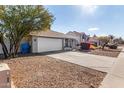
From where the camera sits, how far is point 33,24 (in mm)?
13609

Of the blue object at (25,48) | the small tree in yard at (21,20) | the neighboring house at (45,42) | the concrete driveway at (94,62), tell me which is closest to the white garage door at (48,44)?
the neighboring house at (45,42)

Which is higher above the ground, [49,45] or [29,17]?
[29,17]

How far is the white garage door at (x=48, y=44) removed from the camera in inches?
750

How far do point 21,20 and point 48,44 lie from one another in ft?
25.6

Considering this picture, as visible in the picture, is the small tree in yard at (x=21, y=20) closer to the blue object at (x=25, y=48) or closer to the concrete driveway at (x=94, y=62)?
the blue object at (x=25, y=48)

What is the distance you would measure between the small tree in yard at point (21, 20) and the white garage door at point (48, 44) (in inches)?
192

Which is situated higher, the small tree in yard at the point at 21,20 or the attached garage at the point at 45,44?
the small tree in yard at the point at 21,20

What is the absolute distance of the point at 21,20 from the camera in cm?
1302

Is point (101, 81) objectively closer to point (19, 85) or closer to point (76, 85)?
point (76, 85)

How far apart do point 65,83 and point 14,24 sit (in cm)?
868

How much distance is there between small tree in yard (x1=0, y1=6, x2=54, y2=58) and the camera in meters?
12.6

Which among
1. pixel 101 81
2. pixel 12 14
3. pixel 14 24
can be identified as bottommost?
pixel 101 81
